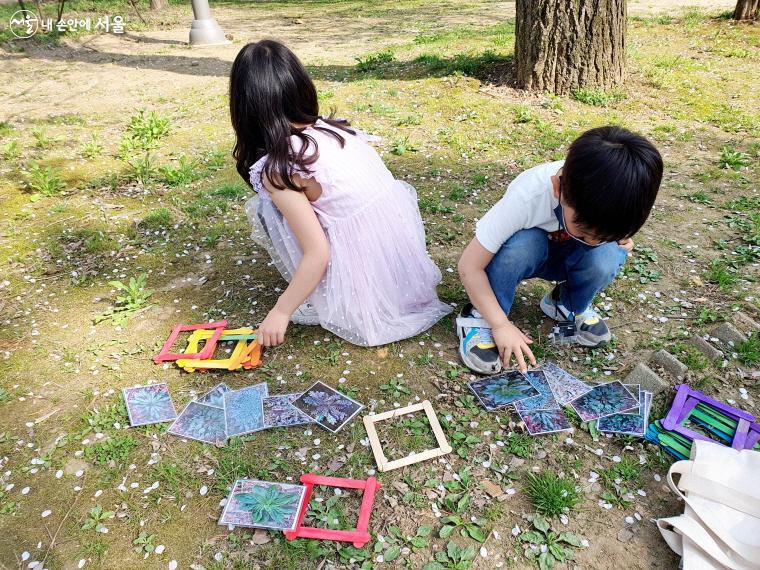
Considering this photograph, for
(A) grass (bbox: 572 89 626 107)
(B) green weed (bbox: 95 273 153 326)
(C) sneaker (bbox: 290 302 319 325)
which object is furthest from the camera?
(A) grass (bbox: 572 89 626 107)

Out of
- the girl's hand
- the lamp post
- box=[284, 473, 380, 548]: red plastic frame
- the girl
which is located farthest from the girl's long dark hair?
the lamp post

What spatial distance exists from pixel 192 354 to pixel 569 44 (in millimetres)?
4381

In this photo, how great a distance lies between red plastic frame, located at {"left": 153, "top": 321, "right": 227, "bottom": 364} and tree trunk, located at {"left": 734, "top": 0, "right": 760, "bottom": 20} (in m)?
8.37

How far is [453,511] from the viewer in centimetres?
195

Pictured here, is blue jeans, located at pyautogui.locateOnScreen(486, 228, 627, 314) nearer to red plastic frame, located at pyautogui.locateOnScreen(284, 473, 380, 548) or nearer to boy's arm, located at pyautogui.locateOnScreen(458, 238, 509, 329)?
boy's arm, located at pyautogui.locateOnScreen(458, 238, 509, 329)

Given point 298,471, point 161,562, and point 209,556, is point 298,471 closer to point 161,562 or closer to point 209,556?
point 209,556

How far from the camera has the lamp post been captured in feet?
29.7

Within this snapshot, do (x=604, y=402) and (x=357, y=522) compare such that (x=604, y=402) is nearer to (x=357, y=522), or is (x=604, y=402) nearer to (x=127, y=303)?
(x=357, y=522)

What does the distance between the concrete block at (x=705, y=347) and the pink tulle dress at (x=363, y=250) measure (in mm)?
1250

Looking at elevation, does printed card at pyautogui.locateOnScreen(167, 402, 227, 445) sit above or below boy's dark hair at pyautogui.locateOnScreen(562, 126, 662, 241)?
below

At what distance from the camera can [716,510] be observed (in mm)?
1783

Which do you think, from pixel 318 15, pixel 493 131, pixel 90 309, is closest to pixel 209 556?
pixel 90 309
